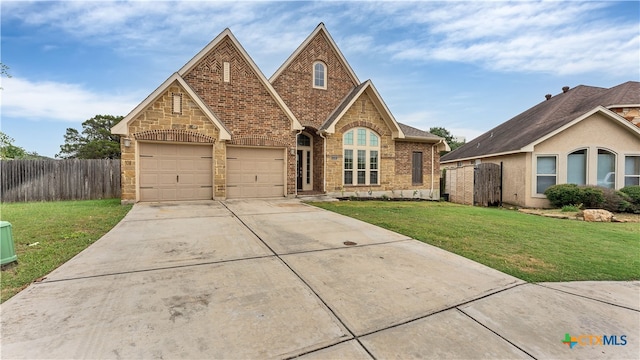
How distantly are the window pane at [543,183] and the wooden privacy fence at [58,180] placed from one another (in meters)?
20.9

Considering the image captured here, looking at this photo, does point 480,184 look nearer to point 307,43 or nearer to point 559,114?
point 559,114

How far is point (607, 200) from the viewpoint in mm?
11438

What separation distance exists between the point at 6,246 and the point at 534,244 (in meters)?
9.34

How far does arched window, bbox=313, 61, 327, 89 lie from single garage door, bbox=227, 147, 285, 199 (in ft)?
16.0

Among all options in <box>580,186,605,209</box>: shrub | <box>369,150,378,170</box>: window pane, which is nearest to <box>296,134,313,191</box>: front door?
<box>369,150,378,170</box>: window pane

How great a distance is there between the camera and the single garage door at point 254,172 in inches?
476

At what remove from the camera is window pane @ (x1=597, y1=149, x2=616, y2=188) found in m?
13.1

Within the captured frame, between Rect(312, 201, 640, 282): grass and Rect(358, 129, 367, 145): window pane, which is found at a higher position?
Rect(358, 129, 367, 145): window pane

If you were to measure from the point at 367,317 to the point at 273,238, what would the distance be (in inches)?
129

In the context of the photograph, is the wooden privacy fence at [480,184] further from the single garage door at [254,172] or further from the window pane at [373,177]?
the single garage door at [254,172]

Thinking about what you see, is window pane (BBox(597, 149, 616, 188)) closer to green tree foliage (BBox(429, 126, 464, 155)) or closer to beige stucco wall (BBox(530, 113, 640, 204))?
beige stucco wall (BBox(530, 113, 640, 204))

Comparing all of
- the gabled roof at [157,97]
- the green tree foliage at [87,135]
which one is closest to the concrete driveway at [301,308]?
the gabled roof at [157,97]

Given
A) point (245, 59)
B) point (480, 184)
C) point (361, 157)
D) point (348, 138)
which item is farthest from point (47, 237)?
point (480, 184)

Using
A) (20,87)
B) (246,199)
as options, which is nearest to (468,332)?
(246,199)
